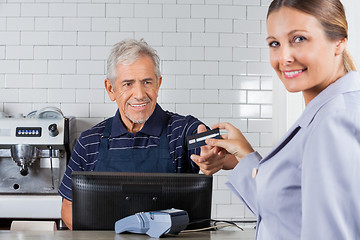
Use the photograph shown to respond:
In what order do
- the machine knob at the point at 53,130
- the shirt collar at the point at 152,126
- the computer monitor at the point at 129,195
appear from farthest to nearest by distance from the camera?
the machine knob at the point at 53,130 < the shirt collar at the point at 152,126 < the computer monitor at the point at 129,195

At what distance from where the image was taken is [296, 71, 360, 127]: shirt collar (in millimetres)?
1036

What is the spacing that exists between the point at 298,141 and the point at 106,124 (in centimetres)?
165

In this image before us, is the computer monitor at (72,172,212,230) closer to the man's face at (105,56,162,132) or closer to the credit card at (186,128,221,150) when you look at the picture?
the credit card at (186,128,221,150)

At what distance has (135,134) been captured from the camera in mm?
2436

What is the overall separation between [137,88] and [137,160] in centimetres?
36

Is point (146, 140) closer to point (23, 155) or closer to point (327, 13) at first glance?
point (23, 155)

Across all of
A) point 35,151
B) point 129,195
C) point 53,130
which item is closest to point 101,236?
point 129,195

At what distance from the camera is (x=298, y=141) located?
3.36 feet

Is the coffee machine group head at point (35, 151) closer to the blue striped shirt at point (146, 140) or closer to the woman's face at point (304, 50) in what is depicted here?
the blue striped shirt at point (146, 140)

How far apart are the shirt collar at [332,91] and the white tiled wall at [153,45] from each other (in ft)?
8.84

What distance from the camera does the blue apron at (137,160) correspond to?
2.34 metres

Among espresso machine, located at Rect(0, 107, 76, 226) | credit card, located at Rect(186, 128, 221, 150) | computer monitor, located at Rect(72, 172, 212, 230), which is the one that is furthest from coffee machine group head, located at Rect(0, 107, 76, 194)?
credit card, located at Rect(186, 128, 221, 150)

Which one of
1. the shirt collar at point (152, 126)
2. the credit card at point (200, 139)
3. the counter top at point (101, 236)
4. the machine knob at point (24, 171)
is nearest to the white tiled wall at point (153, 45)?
the machine knob at point (24, 171)

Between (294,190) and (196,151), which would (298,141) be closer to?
(294,190)
